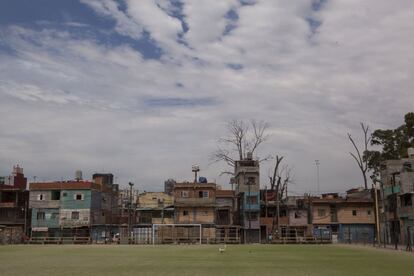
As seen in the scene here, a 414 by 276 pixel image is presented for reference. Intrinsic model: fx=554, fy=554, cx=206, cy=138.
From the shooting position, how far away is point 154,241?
80812mm

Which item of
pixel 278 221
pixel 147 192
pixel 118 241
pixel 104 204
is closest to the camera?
pixel 118 241

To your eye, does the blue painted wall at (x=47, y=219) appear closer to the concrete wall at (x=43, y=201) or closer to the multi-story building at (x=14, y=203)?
the concrete wall at (x=43, y=201)

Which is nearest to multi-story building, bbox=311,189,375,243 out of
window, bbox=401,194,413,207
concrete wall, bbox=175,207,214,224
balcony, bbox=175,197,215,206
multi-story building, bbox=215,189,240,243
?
multi-story building, bbox=215,189,240,243

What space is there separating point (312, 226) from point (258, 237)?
938 cm

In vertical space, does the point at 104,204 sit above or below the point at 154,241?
above

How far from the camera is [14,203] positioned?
9031 cm

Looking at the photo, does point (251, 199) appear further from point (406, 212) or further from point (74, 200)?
point (74, 200)

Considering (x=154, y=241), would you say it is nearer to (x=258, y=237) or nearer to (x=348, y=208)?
(x=258, y=237)

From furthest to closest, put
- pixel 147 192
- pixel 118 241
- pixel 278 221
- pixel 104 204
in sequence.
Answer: pixel 147 192 → pixel 104 204 → pixel 278 221 → pixel 118 241

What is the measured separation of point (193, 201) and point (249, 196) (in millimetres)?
8963

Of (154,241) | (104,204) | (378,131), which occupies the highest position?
(378,131)

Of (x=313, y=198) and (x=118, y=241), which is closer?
(x=118, y=241)

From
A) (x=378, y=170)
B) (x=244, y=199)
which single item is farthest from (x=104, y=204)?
(x=378, y=170)

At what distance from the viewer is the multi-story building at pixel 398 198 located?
69.6 meters
